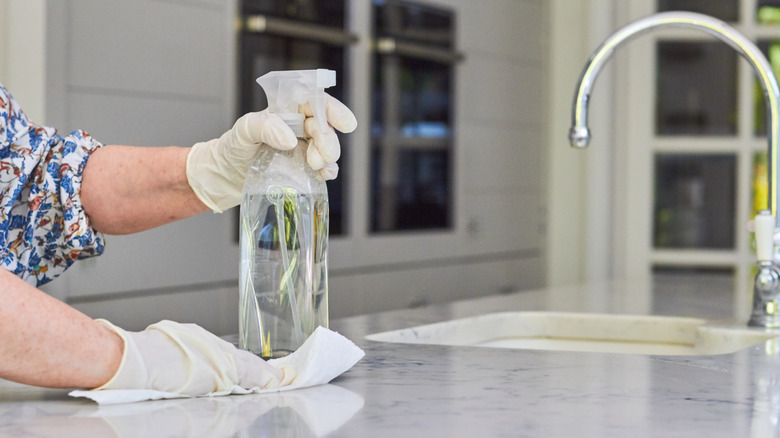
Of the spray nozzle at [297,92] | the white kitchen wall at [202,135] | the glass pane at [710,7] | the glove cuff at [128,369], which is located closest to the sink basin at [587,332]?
the spray nozzle at [297,92]

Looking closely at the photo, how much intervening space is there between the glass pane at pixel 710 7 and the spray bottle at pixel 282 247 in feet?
8.45

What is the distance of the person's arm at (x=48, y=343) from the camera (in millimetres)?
712

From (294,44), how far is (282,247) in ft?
5.75

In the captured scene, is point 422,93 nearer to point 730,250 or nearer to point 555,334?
point 730,250

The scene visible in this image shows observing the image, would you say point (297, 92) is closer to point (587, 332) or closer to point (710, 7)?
point (587, 332)

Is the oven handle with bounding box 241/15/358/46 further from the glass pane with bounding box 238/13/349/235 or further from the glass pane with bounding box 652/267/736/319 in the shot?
the glass pane with bounding box 652/267/736/319

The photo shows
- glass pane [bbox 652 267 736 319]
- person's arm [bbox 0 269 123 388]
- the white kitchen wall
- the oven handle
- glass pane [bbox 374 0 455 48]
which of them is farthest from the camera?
glass pane [bbox 374 0 455 48]

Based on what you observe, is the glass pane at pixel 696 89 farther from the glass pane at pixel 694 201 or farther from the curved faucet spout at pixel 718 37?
the curved faucet spout at pixel 718 37

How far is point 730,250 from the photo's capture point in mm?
3168

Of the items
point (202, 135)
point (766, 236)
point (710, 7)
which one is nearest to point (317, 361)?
point (766, 236)

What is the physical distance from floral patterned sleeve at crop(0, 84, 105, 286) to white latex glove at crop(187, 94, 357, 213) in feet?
0.41

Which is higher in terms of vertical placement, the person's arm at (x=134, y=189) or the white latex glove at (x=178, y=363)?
the person's arm at (x=134, y=189)

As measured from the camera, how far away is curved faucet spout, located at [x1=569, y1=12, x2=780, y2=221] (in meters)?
1.38

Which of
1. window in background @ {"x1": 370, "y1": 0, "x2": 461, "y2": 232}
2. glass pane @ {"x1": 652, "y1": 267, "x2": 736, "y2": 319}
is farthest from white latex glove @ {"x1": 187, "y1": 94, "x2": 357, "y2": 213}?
window in background @ {"x1": 370, "y1": 0, "x2": 461, "y2": 232}
